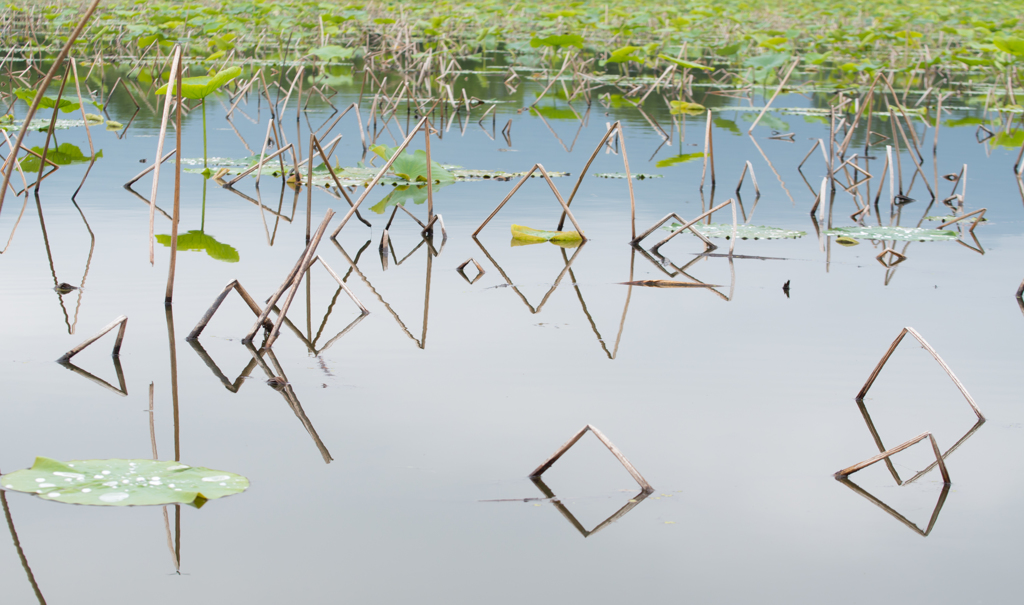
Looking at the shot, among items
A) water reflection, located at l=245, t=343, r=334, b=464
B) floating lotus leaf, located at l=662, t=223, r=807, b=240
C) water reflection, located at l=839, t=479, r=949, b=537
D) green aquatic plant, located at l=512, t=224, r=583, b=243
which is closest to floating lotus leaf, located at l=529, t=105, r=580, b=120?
floating lotus leaf, located at l=662, t=223, r=807, b=240

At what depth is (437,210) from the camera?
3.92 meters

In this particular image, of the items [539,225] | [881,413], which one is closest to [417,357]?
[881,413]

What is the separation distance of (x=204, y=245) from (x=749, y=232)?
1825mm

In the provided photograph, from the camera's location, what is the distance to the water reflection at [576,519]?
1393 mm

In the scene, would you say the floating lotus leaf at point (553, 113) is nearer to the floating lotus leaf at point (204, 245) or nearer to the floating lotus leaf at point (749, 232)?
the floating lotus leaf at point (749, 232)

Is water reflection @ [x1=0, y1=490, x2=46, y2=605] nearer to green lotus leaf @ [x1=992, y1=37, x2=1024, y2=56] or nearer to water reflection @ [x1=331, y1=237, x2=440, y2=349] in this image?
water reflection @ [x1=331, y1=237, x2=440, y2=349]

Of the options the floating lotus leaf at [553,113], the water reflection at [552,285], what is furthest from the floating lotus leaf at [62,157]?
the floating lotus leaf at [553,113]

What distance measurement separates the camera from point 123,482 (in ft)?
4.62

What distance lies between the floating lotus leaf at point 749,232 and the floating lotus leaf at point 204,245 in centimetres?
156

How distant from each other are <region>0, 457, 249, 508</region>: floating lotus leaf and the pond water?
21 millimetres

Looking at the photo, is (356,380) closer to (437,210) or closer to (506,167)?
(437,210)

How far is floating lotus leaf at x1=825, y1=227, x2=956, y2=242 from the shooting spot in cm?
342

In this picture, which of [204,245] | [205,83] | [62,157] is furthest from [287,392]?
[62,157]

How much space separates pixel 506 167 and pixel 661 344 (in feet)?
9.45
